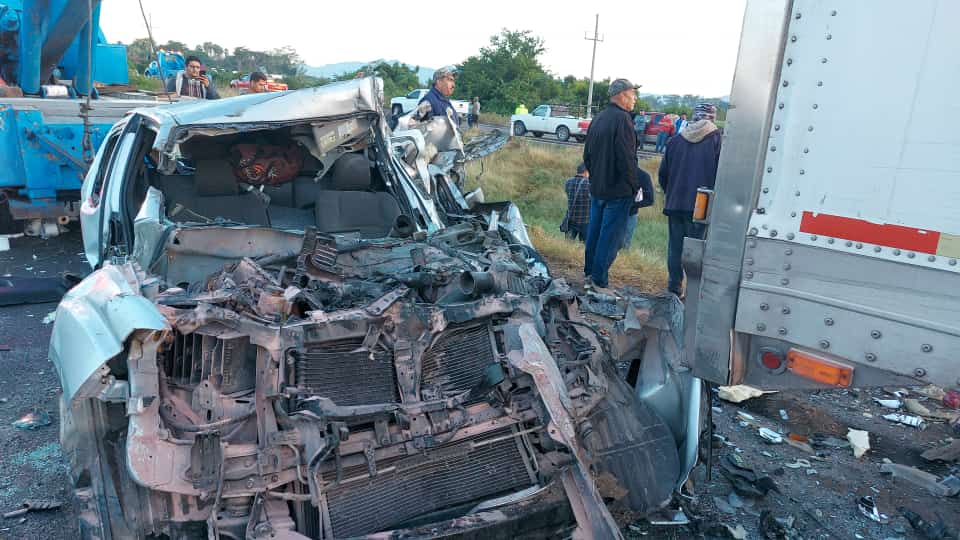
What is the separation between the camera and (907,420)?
4445 mm

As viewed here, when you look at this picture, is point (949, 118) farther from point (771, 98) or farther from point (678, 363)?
point (678, 363)

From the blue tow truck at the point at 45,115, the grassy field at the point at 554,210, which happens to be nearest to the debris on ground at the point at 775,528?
the grassy field at the point at 554,210

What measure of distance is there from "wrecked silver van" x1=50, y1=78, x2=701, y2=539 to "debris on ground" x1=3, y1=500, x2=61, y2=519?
2.52 feet

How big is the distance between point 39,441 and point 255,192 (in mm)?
1965

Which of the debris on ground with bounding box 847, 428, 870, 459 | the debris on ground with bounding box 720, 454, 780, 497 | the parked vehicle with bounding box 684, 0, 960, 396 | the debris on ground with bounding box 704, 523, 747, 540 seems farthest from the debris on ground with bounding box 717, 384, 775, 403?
the parked vehicle with bounding box 684, 0, 960, 396

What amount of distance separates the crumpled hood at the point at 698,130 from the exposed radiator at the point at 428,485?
3889 millimetres

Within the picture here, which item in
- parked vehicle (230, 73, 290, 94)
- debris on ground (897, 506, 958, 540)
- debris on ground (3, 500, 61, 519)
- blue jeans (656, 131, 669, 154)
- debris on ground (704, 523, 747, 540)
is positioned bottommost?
debris on ground (3, 500, 61, 519)

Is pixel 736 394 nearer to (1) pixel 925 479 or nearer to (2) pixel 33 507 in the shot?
(1) pixel 925 479

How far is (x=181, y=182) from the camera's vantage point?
457 centimetres

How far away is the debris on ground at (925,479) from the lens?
3.57 m

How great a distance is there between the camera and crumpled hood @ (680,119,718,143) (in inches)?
228

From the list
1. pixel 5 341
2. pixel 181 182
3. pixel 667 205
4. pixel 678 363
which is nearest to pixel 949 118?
pixel 678 363

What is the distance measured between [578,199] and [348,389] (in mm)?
5658

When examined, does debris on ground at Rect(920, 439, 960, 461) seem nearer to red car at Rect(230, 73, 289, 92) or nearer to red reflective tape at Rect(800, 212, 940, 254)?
red reflective tape at Rect(800, 212, 940, 254)
